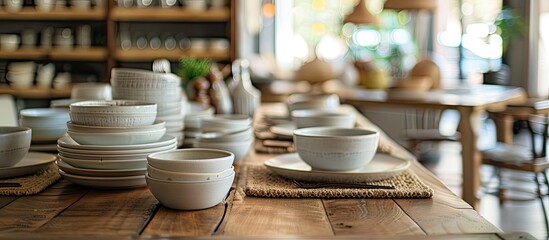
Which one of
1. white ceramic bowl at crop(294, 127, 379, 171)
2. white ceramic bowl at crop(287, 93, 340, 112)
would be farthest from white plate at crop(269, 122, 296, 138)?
white ceramic bowl at crop(294, 127, 379, 171)

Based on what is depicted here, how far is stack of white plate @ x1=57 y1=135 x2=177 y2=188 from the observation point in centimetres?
140

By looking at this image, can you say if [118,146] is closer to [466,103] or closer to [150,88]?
[150,88]

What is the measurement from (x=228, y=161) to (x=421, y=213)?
362 millimetres

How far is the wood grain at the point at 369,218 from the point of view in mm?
1127

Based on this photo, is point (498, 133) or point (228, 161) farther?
point (498, 133)

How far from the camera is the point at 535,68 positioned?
26.2 feet

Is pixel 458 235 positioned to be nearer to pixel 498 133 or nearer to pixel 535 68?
pixel 498 133

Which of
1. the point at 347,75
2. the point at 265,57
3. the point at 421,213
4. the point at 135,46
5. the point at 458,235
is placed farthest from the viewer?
the point at 265,57

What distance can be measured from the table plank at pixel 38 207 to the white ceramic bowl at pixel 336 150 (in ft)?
1.57

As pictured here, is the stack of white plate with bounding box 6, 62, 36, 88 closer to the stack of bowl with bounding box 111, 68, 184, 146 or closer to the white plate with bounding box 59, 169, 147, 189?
the stack of bowl with bounding box 111, 68, 184, 146

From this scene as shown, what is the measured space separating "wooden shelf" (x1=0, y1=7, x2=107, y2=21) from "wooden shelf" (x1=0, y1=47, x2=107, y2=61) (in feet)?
0.97

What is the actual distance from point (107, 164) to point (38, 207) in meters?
0.17

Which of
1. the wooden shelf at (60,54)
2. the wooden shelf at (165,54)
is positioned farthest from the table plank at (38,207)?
the wooden shelf at (60,54)

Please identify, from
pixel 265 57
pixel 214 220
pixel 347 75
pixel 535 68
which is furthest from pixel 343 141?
pixel 535 68
